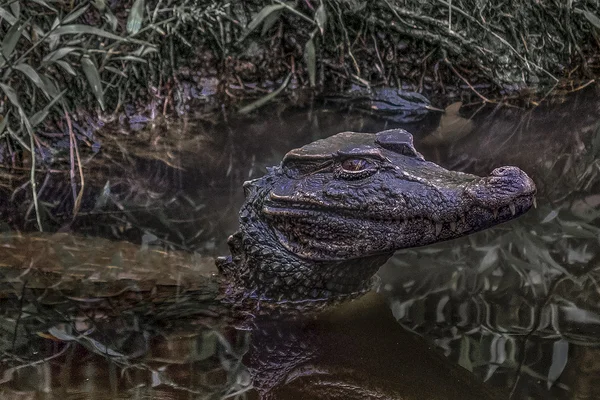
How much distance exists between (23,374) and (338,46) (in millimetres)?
4682

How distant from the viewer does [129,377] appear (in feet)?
10.3

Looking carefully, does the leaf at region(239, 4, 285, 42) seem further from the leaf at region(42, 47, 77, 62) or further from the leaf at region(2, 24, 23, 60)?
the leaf at region(2, 24, 23, 60)

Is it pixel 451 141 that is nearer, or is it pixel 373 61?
pixel 451 141

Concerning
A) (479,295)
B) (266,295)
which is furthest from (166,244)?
(479,295)

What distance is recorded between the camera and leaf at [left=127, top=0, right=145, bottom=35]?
5844 mm

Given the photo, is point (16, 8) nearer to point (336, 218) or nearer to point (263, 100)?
point (263, 100)

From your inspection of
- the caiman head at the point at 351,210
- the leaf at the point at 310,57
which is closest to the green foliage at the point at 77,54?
the leaf at the point at 310,57

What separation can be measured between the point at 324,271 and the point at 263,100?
348 cm

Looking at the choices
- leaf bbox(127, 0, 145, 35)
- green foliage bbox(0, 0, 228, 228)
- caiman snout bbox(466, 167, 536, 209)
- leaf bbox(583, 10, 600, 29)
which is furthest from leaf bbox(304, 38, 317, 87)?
caiman snout bbox(466, 167, 536, 209)

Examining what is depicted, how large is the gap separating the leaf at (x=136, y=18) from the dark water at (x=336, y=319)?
3.84 feet

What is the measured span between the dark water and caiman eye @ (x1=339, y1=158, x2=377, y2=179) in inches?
27.0

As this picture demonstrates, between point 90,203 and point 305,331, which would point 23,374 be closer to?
point 305,331

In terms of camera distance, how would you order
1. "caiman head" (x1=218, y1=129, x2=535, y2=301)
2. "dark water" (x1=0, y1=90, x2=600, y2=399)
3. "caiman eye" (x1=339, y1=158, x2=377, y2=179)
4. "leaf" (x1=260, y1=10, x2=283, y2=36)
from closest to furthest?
1. "dark water" (x1=0, y1=90, x2=600, y2=399)
2. "caiman head" (x1=218, y1=129, x2=535, y2=301)
3. "caiman eye" (x1=339, y1=158, x2=377, y2=179)
4. "leaf" (x1=260, y1=10, x2=283, y2=36)

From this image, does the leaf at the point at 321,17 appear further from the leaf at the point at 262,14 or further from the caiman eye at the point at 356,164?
the caiman eye at the point at 356,164
